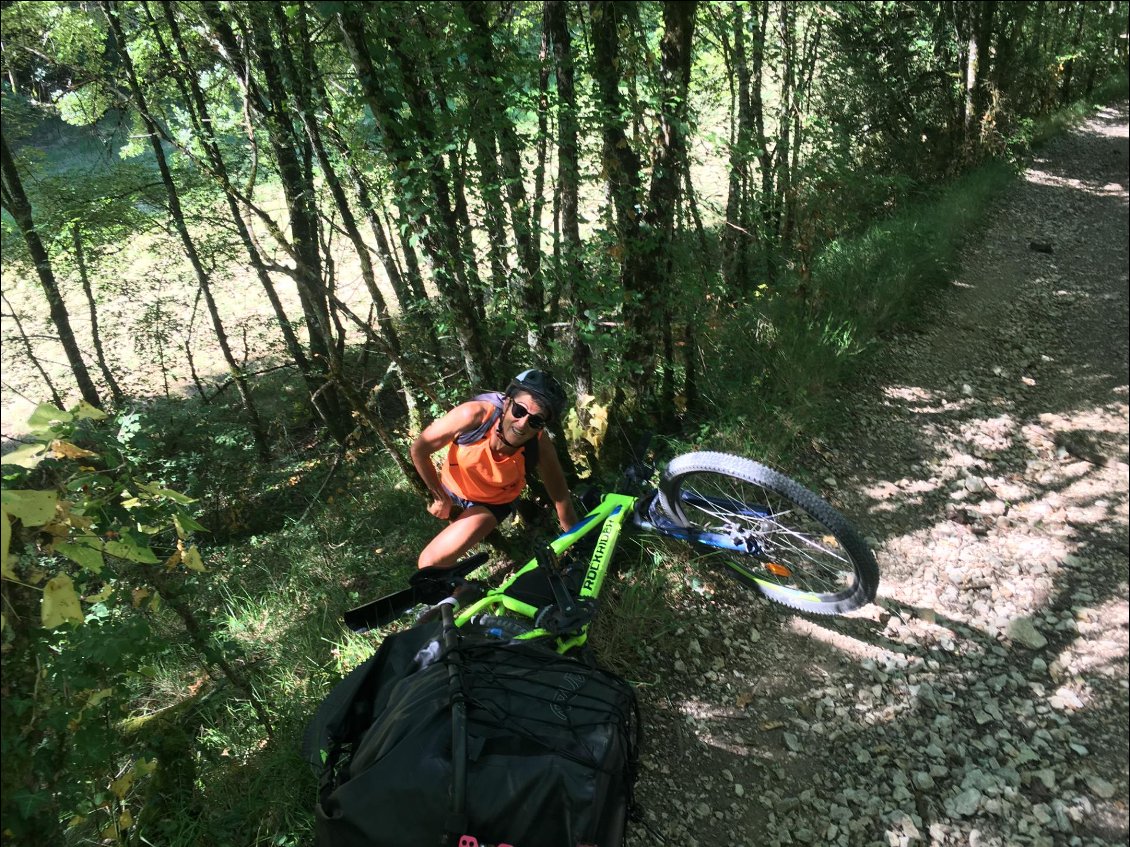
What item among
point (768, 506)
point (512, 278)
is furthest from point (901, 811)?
point (512, 278)

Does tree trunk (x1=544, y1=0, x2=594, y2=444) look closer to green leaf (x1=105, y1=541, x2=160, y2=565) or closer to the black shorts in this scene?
the black shorts

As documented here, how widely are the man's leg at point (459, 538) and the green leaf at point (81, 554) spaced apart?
1.61 metres

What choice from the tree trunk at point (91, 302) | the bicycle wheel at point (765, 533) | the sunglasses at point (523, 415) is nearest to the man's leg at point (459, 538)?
the sunglasses at point (523, 415)

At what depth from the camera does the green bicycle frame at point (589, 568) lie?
2.86m

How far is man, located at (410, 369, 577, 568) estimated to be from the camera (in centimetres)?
→ 296

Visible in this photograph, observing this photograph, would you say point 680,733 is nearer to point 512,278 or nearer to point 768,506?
point 768,506

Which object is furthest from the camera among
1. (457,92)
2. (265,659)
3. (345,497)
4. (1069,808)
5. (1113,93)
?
(1113,93)

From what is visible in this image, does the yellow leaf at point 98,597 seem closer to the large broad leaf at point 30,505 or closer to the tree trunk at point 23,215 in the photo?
the large broad leaf at point 30,505

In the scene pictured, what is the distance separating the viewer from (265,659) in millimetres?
3480

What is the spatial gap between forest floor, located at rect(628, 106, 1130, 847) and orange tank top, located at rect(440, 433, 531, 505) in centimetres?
112

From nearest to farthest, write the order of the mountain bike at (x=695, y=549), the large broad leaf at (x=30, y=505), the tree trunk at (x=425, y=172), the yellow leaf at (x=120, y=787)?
the large broad leaf at (x=30, y=505) < the yellow leaf at (x=120, y=787) < the mountain bike at (x=695, y=549) < the tree trunk at (x=425, y=172)

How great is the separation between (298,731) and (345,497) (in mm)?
3764

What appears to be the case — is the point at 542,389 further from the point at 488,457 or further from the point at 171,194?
the point at 171,194

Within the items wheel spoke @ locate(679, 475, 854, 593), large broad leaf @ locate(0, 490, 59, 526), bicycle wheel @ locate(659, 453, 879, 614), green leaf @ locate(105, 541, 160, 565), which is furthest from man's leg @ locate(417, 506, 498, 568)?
large broad leaf @ locate(0, 490, 59, 526)
